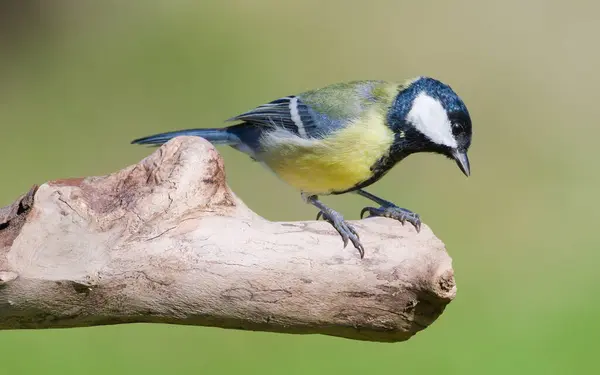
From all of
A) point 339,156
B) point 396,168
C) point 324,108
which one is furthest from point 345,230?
point 396,168

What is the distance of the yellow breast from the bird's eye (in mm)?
156

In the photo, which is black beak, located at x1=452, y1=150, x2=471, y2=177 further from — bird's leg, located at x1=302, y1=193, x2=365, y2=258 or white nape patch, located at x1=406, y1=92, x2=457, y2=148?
bird's leg, located at x1=302, y1=193, x2=365, y2=258

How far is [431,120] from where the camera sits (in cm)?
228

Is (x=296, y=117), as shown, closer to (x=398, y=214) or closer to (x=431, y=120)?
(x=431, y=120)

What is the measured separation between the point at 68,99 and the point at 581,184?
3.04 metres

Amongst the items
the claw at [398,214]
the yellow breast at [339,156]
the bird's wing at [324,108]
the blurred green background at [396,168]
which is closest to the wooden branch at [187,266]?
the claw at [398,214]

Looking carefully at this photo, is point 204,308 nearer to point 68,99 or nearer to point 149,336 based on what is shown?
point 149,336

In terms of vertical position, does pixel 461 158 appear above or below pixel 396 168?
below

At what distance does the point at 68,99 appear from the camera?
5617 millimetres

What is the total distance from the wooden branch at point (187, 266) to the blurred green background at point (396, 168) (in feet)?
4.79

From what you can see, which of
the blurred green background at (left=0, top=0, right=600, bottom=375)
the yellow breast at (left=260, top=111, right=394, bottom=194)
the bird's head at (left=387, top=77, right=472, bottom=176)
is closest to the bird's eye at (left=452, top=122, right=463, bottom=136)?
the bird's head at (left=387, top=77, right=472, bottom=176)

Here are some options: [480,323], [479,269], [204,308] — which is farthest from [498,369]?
[204,308]

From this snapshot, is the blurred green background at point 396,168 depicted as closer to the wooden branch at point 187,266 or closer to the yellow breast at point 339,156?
the yellow breast at point 339,156

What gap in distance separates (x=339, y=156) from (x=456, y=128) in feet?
0.99
